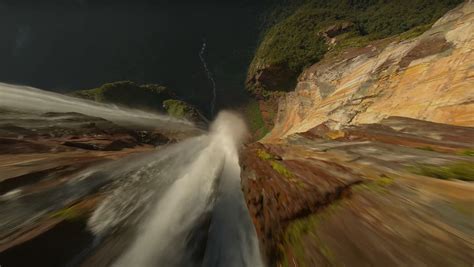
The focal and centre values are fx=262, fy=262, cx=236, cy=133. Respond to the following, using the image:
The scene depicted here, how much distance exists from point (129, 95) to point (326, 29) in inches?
1556

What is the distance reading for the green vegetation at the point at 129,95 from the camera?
48.5 metres

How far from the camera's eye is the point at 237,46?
7000cm

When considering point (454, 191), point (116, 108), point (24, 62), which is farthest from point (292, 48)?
point (24, 62)

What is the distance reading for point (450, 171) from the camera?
7711mm

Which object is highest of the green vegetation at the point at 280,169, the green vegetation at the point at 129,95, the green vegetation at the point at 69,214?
the green vegetation at the point at 129,95

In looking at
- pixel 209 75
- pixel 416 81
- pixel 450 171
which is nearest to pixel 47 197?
pixel 450 171

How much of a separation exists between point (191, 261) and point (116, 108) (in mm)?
43732

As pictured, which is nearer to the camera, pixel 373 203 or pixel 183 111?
pixel 373 203

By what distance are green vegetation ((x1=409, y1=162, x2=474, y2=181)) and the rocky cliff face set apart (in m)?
5.55

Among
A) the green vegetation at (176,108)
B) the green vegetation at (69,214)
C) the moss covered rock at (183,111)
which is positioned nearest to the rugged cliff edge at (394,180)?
the green vegetation at (69,214)

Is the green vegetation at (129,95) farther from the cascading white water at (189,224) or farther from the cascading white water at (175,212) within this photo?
the cascading white water at (189,224)

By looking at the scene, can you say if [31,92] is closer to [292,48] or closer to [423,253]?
[292,48]

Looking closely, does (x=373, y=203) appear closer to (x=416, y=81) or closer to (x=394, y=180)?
(x=394, y=180)

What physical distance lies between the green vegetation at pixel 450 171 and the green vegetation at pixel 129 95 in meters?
49.2
